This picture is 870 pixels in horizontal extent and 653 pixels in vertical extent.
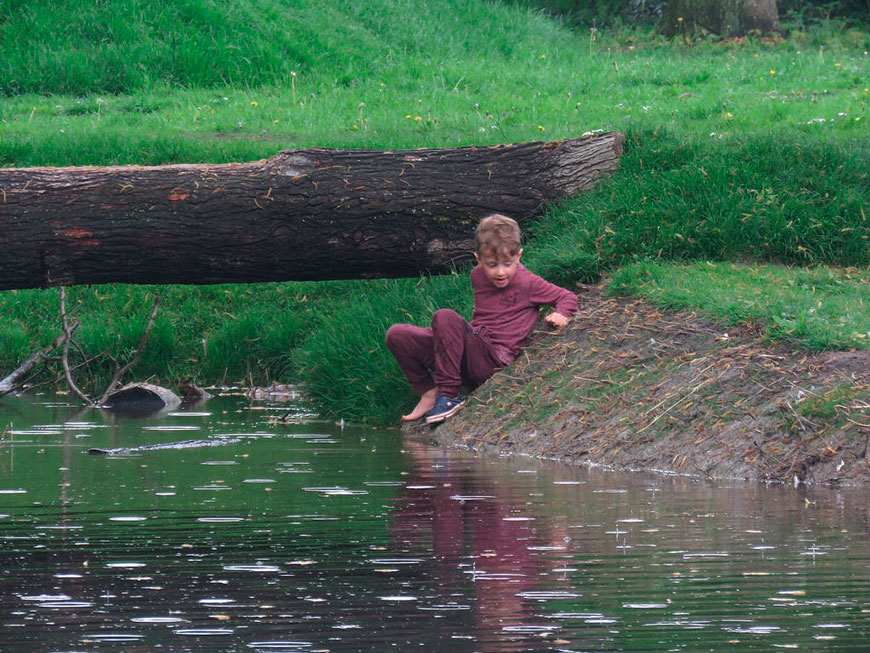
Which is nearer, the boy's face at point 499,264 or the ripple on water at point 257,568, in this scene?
the ripple on water at point 257,568

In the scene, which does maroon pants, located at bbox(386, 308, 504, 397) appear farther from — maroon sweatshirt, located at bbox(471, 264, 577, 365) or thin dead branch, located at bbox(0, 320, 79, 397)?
thin dead branch, located at bbox(0, 320, 79, 397)

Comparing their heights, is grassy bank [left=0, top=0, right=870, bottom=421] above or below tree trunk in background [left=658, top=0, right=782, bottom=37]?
below

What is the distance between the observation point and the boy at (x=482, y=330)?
9.18 m

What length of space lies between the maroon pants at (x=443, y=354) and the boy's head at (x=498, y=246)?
404 millimetres

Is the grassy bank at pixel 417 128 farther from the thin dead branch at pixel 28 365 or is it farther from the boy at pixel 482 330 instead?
the thin dead branch at pixel 28 365

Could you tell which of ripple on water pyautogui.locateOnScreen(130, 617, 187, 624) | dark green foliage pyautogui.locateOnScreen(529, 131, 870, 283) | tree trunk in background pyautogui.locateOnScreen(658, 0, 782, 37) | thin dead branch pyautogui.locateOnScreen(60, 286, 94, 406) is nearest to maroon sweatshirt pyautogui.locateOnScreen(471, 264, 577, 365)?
dark green foliage pyautogui.locateOnScreen(529, 131, 870, 283)

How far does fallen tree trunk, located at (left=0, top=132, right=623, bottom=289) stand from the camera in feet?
32.6

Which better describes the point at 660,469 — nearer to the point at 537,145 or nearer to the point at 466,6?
the point at 537,145

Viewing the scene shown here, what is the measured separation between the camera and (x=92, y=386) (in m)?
12.5

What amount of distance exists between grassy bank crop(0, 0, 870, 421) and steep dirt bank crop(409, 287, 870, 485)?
295 mm

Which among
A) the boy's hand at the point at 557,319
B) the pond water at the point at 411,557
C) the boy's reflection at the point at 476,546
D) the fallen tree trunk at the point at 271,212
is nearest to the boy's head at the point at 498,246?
the boy's hand at the point at 557,319

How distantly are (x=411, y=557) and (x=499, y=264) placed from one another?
14.6 ft

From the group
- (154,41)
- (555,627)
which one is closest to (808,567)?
(555,627)

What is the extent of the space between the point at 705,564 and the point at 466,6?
20182 mm
